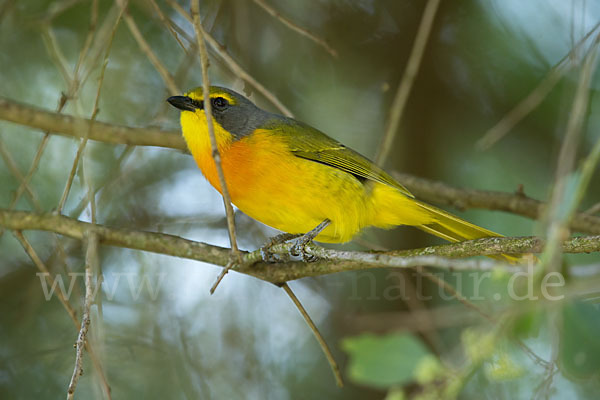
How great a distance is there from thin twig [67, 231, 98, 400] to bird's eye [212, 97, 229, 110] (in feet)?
4.47

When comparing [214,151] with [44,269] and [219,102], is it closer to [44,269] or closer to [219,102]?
[44,269]

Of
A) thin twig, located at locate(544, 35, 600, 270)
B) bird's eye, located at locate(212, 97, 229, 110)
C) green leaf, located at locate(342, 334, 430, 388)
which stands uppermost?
bird's eye, located at locate(212, 97, 229, 110)

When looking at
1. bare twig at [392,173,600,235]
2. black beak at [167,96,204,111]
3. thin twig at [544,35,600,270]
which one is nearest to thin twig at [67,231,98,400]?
black beak at [167,96,204,111]

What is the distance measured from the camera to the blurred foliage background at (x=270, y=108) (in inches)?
177

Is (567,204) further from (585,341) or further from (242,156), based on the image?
(242,156)

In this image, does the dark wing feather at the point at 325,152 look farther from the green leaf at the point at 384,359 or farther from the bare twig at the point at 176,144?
the green leaf at the point at 384,359

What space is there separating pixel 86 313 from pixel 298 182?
167 cm

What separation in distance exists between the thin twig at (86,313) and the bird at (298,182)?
859mm

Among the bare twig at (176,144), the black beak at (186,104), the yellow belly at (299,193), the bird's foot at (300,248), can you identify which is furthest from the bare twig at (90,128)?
the bird's foot at (300,248)

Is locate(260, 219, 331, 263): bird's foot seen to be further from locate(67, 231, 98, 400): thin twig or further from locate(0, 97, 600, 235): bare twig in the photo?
locate(0, 97, 600, 235): bare twig

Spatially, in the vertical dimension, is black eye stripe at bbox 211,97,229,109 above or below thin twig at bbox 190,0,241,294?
above

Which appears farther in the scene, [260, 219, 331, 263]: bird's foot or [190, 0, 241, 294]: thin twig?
[260, 219, 331, 263]: bird's foot

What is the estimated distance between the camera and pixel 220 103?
4.12 metres

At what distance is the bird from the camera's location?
3.59 metres
